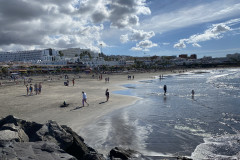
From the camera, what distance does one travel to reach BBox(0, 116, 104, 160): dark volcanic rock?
199 inches

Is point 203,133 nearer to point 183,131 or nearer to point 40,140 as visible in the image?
point 183,131

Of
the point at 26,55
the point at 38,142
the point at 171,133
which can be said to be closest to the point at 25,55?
the point at 26,55

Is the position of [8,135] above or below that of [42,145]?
above

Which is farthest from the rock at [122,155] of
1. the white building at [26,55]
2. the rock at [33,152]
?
the white building at [26,55]

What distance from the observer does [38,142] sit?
18.8ft

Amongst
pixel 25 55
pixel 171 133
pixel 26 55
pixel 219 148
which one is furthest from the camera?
pixel 25 55

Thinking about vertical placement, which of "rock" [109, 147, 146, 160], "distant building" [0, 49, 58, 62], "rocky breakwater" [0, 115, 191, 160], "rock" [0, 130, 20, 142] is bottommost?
"rock" [109, 147, 146, 160]

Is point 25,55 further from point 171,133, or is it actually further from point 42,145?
point 42,145

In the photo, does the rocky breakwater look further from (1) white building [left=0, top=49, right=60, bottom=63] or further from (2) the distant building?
(2) the distant building

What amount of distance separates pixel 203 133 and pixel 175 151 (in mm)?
2872

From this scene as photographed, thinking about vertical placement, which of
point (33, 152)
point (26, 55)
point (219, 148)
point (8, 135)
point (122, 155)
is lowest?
point (219, 148)

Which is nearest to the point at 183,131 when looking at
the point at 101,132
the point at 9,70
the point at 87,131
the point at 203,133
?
the point at 203,133

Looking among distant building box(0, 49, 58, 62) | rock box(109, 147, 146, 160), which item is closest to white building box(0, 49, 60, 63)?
distant building box(0, 49, 58, 62)

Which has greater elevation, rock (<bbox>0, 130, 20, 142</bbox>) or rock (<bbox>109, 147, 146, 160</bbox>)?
rock (<bbox>0, 130, 20, 142</bbox>)
